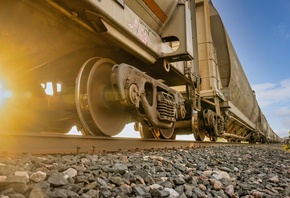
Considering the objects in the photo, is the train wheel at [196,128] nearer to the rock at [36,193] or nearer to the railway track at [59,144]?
the railway track at [59,144]

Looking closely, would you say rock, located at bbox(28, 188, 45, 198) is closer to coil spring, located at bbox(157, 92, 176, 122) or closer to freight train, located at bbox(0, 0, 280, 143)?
freight train, located at bbox(0, 0, 280, 143)

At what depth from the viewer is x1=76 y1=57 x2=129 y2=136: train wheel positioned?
9.87 ft

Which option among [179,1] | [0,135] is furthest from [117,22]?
[179,1]

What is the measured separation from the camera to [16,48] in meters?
2.72

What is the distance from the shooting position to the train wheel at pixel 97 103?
3008 millimetres

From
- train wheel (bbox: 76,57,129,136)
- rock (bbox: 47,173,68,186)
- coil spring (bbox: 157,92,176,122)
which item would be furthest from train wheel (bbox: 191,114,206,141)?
rock (bbox: 47,173,68,186)

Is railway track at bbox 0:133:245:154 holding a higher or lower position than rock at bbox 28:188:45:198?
higher

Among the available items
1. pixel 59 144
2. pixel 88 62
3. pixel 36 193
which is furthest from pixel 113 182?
pixel 88 62

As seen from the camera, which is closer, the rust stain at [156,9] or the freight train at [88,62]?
the freight train at [88,62]

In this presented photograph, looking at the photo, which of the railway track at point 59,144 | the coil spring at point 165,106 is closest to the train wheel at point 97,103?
the railway track at point 59,144

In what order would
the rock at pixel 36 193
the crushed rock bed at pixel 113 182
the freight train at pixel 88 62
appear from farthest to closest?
the freight train at pixel 88 62 → the crushed rock bed at pixel 113 182 → the rock at pixel 36 193

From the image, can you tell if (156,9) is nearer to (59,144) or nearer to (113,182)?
(59,144)

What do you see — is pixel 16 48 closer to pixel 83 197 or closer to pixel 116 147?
pixel 116 147

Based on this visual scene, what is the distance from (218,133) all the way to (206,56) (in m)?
2.18
